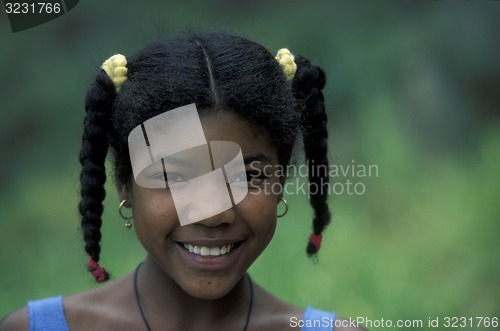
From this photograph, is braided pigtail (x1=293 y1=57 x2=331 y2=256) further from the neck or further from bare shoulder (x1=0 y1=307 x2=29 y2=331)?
bare shoulder (x1=0 y1=307 x2=29 y2=331)

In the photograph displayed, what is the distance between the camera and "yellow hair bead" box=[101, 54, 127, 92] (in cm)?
187

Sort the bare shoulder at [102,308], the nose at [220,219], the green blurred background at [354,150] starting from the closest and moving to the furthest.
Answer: the nose at [220,219] → the bare shoulder at [102,308] → the green blurred background at [354,150]

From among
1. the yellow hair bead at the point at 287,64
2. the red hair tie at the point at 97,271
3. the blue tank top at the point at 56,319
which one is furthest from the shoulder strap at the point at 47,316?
the yellow hair bead at the point at 287,64

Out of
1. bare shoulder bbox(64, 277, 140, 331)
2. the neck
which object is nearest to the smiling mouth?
the neck

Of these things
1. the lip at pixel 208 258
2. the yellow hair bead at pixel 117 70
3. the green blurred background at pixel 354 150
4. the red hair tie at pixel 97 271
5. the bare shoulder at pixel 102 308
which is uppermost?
the yellow hair bead at pixel 117 70

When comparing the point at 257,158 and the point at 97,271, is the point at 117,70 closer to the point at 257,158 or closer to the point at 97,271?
the point at 257,158

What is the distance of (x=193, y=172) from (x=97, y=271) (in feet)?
1.44

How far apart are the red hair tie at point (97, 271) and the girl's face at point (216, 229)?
9.4 inches

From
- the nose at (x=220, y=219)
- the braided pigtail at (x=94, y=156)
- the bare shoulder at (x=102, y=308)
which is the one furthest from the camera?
the bare shoulder at (x=102, y=308)

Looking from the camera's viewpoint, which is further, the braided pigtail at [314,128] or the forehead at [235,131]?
the braided pigtail at [314,128]

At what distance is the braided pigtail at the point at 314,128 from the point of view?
198 cm

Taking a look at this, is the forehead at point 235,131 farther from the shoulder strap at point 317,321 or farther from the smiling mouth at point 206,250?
the shoulder strap at point 317,321

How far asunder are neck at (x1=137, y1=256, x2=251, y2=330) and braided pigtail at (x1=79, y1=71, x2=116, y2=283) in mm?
147

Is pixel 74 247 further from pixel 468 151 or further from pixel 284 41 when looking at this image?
pixel 468 151
